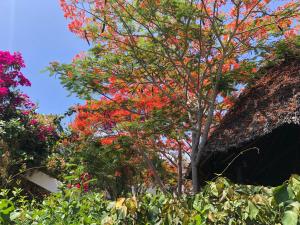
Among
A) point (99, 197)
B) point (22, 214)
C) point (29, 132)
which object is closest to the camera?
point (22, 214)

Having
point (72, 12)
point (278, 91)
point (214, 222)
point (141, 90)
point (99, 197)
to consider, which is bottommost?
point (214, 222)

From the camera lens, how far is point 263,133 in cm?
672

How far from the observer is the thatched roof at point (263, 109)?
21.7 feet

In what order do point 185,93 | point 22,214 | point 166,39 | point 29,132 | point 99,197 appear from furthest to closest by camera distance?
point 29,132 → point 185,93 → point 166,39 → point 99,197 → point 22,214

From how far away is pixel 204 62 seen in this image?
335 inches

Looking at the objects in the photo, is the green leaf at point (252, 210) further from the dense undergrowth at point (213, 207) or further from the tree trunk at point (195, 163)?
the tree trunk at point (195, 163)

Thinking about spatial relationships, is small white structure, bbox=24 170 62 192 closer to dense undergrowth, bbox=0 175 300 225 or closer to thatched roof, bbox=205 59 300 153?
thatched roof, bbox=205 59 300 153

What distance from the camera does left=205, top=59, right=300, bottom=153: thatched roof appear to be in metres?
6.63

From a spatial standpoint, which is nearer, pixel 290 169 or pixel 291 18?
pixel 291 18

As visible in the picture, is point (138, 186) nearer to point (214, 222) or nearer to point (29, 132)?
point (29, 132)

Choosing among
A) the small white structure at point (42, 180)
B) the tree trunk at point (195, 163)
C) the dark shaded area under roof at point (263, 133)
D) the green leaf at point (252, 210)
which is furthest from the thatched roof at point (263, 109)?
the small white structure at point (42, 180)

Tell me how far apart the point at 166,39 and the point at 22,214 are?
588 centimetres

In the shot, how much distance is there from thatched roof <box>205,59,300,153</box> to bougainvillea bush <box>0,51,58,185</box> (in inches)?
195

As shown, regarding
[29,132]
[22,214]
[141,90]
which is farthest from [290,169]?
[22,214]
